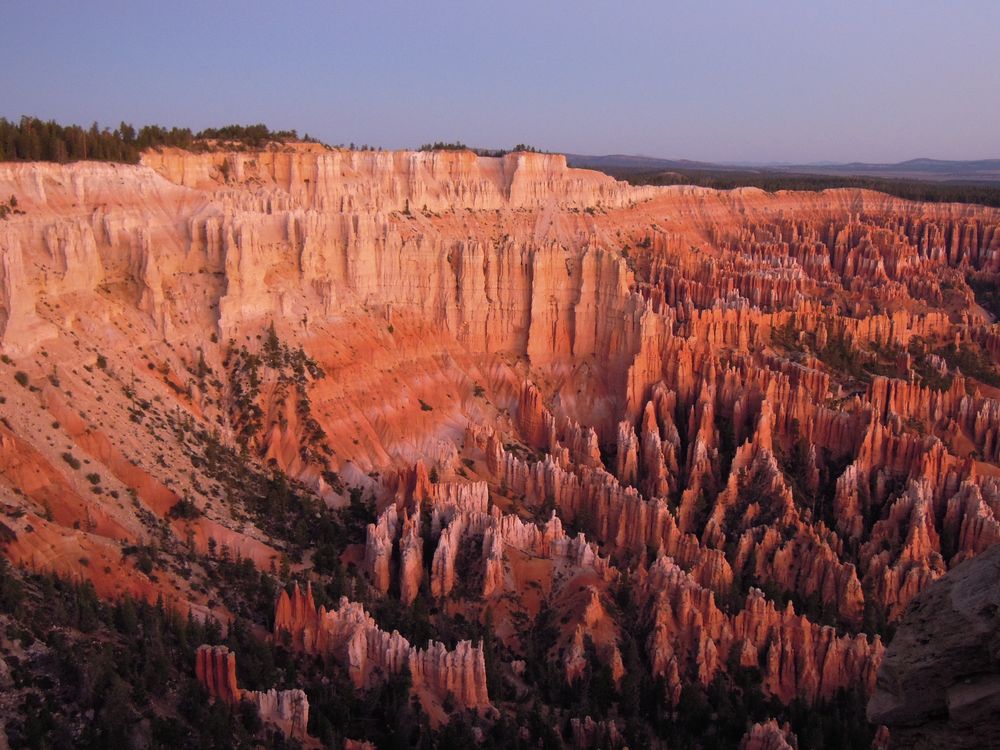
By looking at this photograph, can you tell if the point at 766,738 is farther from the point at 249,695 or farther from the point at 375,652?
the point at 249,695

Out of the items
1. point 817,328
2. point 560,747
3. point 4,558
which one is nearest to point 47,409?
point 4,558

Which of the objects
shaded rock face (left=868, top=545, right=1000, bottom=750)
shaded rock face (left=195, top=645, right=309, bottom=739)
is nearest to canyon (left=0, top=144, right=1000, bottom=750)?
shaded rock face (left=195, top=645, right=309, bottom=739)

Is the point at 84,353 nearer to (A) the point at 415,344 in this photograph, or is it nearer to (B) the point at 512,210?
(A) the point at 415,344

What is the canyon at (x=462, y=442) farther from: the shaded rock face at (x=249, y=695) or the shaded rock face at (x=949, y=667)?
the shaded rock face at (x=949, y=667)

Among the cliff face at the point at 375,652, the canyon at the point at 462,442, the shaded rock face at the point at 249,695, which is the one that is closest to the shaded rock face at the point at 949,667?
the canyon at the point at 462,442

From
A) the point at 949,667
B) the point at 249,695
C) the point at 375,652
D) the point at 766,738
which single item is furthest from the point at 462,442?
the point at 949,667

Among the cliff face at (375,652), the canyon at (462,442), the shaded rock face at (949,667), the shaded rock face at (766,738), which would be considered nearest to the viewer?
the shaded rock face at (949,667)
